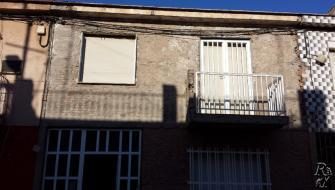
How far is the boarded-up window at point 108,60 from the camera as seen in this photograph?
10820 millimetres

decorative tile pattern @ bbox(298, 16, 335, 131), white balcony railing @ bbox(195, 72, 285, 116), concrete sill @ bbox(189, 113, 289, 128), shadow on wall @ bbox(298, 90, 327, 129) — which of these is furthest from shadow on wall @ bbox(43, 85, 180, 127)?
decorative tile pattern @ bbox(298, 16, 335, 131)

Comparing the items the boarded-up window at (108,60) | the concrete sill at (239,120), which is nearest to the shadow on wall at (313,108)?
the concrete sill at (239,120)

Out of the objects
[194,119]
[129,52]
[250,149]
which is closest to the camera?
[194,119]

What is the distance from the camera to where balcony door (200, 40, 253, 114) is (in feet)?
34.7

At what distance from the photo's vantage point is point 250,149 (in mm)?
10453

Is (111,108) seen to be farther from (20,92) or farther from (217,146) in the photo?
(217,146)

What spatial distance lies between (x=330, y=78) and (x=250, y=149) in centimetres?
315

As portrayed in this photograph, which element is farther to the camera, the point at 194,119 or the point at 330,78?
the point at 330,78

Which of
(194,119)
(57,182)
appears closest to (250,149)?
(194,119)

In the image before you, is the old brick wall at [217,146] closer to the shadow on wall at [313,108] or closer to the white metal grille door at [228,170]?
the white metal grille door at [228,170]

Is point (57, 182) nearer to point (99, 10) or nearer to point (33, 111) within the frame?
point (33, 111)

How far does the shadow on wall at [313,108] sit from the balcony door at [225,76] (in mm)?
1500

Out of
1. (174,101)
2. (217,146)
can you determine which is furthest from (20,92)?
(217,146)

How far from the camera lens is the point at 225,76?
11086mm
